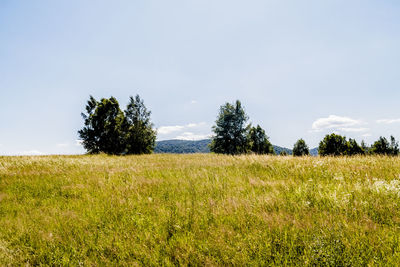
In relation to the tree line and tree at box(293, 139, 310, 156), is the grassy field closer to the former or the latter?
the tree line

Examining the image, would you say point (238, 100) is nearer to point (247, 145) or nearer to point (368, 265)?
point (247, 145)

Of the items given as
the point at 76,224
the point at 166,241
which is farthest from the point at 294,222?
the point at 76,224

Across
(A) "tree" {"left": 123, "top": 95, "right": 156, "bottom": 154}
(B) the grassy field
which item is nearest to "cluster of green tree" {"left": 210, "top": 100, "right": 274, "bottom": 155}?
(A) "tree" {"left": 123, "top": 95, "right": 156, "bottom": 154}

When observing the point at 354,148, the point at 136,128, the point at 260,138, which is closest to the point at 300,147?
the point at 354,148

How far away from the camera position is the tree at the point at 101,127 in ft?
103

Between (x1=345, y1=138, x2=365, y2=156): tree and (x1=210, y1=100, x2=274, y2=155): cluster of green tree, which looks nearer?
(x1=210, y1=100, x2=274, y2=155): cluster of green tree

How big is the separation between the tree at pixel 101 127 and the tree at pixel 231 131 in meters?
19.8

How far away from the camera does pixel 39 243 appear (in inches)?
111

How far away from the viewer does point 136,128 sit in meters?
39.5

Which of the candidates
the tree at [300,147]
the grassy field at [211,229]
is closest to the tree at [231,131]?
the grassy field at [211,229]

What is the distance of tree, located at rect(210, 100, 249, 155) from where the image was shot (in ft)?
119

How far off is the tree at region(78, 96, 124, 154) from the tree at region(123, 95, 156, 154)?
15.8 feet

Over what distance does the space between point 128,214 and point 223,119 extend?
111 ft

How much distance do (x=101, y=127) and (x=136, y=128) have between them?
8.63 meters
